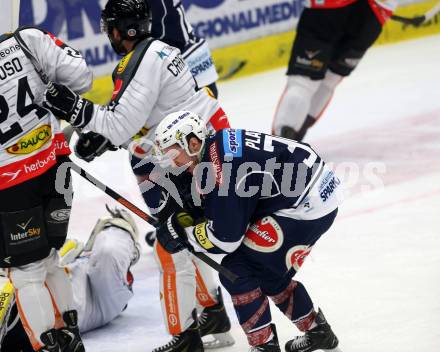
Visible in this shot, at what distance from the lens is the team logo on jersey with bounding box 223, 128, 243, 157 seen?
338 cm

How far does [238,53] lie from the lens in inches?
330

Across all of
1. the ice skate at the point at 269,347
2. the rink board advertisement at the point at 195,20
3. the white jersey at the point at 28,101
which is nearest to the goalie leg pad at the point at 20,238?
the white jersey at the point at 28,101

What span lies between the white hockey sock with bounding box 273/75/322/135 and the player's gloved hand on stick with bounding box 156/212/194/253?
107 inches

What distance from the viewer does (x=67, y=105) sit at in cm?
369

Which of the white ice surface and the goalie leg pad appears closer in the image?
the goalie leg pad

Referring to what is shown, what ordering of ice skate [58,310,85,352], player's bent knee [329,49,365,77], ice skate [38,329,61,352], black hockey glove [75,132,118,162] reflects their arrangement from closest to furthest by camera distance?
ice skate [38,329,61,352]
ice skate [58,310,85,352]
black hockey glove [75,132,118,162]
player's bent knee [329,49,365,77]

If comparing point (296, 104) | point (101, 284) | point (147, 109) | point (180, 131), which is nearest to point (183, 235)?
point (180, 131)

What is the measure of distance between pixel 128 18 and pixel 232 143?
0.72 meters

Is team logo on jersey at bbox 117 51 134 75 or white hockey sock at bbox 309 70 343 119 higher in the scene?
team logo on jersey at bbox 117 51 134 75

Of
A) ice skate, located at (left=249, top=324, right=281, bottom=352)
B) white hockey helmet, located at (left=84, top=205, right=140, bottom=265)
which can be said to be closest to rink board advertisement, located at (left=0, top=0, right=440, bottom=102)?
white hockey helmet, located at (left=84, top=205, right=140, bottom=265)

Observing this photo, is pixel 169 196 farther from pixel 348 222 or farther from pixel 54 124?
pixel 348 222

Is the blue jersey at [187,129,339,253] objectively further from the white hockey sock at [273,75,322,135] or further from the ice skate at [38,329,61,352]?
the white hockey sock at [273,75,322,135]

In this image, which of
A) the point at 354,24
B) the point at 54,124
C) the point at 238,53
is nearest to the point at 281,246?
the point at 54,124

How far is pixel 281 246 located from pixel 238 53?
198 inches
